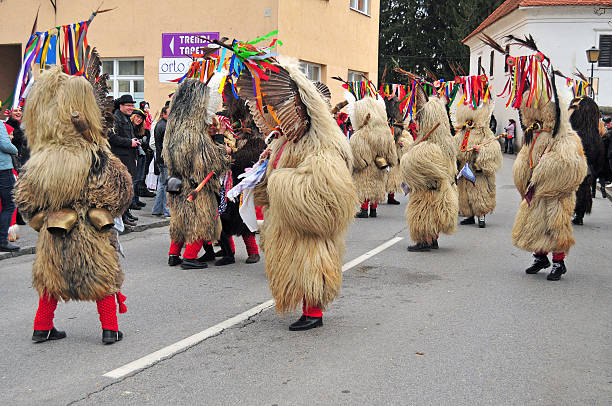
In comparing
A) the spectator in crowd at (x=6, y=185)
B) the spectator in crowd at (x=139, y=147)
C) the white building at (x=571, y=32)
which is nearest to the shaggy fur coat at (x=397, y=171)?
the spectator in crowd at (x=139, y=147)

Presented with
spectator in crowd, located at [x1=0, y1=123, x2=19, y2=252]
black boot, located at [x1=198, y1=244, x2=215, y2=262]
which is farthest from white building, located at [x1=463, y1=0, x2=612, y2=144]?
spectator in crowd, located at [x1=0, y1=123, x2=19, y2=252]

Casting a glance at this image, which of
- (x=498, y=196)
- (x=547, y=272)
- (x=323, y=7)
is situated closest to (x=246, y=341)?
(x=547, y=272)

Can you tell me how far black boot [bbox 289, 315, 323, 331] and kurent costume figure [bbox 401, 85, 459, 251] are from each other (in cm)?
385

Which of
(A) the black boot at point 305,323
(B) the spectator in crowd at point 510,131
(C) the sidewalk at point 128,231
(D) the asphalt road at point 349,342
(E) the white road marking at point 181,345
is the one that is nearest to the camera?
(D) the asphalt road at point 349,342

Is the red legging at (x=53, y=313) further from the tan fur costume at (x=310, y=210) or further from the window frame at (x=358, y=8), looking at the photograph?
the window frame at (x=358, y=8)

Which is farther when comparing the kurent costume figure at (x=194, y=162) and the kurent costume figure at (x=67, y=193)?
the kurent costume figure at (x=194, y=162)

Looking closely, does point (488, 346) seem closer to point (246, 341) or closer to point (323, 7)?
point (246, 341)

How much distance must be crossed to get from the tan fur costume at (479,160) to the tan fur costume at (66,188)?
765 cm

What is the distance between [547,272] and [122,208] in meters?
5.07

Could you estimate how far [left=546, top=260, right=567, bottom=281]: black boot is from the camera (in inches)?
293

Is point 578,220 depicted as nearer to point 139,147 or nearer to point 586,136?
point 586,136

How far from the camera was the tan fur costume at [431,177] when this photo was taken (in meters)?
8.95

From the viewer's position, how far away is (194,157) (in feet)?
24.8

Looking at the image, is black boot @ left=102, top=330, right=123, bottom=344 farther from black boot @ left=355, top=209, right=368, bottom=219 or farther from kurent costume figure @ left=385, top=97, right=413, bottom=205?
kurent costume figure @ left=385, top=97, right=413, bottom=205
